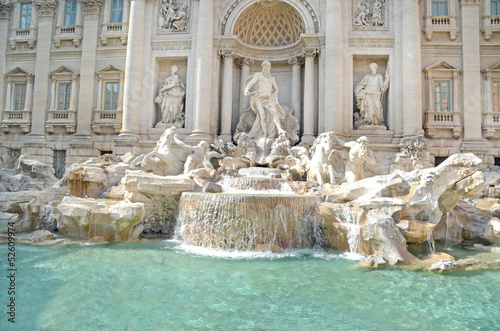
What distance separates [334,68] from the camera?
558 inches

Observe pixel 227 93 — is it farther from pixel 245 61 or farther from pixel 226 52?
pixel 245 61

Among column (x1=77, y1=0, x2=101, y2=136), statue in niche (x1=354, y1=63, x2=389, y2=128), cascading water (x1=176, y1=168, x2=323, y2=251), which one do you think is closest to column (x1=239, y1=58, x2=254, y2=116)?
statue in niche (x1=354, y1=63, x2=389, y2=128)

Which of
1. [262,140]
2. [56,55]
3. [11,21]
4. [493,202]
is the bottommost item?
[493,202]

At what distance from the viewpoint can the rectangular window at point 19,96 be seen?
17.5 meters

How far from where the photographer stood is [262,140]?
14062 millimetres

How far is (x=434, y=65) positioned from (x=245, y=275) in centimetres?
1297

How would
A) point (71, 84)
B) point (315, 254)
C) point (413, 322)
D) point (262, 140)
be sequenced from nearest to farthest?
point (413, 322) < point (315, 254) < point (262, 140) < point (71, 84)

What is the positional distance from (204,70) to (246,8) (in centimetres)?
337

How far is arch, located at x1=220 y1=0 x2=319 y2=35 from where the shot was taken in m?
15.0

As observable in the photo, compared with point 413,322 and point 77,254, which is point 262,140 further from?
point 413,322

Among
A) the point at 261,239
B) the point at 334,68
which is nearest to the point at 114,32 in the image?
the point at 334,68

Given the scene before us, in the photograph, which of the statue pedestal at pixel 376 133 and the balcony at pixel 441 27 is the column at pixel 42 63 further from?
the balcony at pixel 441 27

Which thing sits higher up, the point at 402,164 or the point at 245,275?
the point at 402,164

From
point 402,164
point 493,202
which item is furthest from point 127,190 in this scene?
point 493,202
